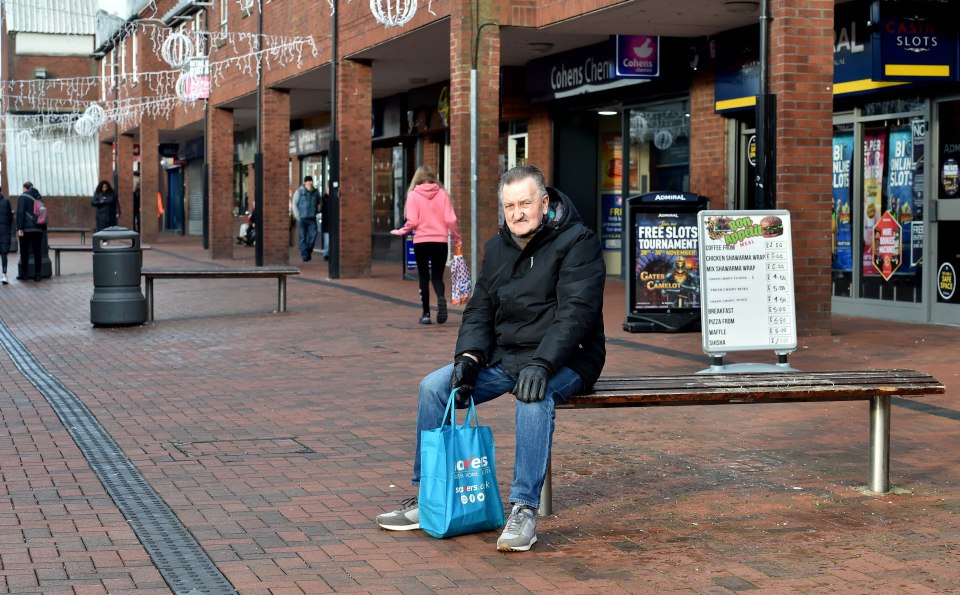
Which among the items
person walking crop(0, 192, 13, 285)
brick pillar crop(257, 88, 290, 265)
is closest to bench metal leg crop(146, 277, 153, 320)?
person walking crop(0, 192, 13, 285)

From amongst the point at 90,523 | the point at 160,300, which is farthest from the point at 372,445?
the point at 160,300

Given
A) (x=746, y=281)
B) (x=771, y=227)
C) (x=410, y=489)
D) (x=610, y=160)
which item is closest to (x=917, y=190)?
(x=771, y=227)

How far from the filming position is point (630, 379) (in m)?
6.13

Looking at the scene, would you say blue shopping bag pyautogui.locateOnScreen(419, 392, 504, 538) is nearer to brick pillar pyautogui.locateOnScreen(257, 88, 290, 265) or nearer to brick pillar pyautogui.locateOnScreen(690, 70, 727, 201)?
brick pillar pyautogui.locateOnScreen(690, 70, 727, 201)

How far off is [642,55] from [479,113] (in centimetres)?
262

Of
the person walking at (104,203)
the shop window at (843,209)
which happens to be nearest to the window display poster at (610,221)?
the shop window at (843,209)

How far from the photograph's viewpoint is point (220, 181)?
32969 mm

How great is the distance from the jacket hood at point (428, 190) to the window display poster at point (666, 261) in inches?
92.8

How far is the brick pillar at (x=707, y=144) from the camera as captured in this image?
17719mm

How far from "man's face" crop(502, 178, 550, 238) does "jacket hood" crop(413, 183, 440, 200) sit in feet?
29.7

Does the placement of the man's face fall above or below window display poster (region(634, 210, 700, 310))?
above

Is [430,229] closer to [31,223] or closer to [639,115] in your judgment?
[639,115]

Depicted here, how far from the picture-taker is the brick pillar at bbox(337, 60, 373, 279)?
22.6 meters

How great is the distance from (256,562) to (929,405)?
5359 mm
